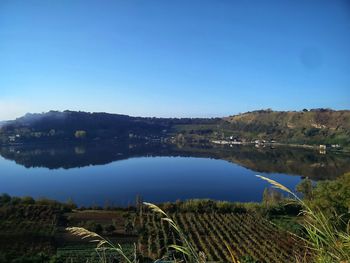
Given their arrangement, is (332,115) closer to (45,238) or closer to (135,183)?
(135,183)

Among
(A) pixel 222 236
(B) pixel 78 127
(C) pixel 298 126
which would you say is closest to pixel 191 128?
(C) pixel 298 126

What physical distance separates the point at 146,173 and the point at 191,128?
77437mm

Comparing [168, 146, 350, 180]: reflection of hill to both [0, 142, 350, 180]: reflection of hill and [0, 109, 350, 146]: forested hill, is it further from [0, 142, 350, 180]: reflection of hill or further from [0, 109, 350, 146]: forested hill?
[0, 109, 350, 146]: forested hill

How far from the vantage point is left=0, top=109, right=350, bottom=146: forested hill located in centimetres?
9605

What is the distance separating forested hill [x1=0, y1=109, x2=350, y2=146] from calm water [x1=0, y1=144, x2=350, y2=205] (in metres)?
22.0

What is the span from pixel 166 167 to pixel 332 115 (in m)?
71.1

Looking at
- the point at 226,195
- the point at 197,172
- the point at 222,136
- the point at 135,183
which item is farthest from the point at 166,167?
the point at 222,136

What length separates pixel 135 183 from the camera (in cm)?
4269

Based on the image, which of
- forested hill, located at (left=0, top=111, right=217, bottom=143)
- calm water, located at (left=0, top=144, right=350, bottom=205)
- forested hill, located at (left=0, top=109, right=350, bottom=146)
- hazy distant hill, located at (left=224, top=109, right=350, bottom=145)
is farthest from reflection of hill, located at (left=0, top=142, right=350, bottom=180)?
hazy distant hill, located at (left=224, top=109, right=350, bottom=145)

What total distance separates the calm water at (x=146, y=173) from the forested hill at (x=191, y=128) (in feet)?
72.1

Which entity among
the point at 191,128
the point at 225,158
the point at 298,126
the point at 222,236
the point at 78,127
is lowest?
the point at 225,158

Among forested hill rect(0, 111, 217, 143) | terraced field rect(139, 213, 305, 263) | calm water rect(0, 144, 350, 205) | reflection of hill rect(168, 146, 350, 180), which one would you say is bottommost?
calm water rect(0, 144, 350, 205)

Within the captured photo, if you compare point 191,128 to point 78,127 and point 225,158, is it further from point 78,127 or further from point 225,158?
point 225,158

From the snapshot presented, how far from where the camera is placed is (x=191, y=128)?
416ft
